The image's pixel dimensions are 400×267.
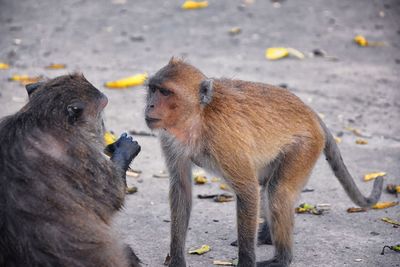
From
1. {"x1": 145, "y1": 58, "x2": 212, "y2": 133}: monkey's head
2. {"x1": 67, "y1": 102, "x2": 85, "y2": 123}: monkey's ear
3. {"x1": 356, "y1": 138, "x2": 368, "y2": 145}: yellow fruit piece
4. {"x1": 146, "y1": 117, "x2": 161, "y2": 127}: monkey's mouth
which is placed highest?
{"x1": 67, "y1": 102, "x2": 85, "y2": 123}: monkey's ear

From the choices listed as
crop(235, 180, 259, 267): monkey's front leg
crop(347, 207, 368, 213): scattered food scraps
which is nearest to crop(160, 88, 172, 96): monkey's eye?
crop(235, 180, 259, 267): monkey's front leg

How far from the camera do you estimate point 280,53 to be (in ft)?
32.1

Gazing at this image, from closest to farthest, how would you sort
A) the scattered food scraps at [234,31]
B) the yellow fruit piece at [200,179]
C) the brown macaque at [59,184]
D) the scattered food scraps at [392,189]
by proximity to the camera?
the brown macaque at [59,184], the scattered food scraps at [392,189], the yellow fruit piece at [200,179], the scattered food scraps at [234,31]

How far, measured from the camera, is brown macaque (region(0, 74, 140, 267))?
Result: 3.59 meters

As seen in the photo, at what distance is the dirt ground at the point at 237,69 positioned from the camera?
5387mm

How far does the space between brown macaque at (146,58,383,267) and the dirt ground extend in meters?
0.42

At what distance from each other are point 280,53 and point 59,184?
646 cm

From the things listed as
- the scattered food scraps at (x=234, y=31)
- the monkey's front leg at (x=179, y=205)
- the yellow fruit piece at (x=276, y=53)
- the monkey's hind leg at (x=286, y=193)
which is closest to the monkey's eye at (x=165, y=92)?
the monkey's front leg at (x=179, y=205)

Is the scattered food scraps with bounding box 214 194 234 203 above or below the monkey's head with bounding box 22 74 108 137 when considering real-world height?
below

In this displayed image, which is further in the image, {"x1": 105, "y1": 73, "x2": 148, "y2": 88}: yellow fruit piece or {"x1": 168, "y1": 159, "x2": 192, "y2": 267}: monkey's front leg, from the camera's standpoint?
{"x1": 105, "y1": 73, "x2": 148, "y2": 88}: yellow fruit piece

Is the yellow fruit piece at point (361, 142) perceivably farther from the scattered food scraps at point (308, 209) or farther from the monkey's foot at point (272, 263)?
the monkey's foot at point (272, 263)

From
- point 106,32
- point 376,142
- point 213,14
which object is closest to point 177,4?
point 213,14

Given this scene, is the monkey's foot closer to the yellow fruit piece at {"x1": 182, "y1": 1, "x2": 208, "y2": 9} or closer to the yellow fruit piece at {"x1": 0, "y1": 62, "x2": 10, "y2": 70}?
the yellow fruit piece at {"x1": 0, "y1": 62, "x2": 10, "y2": 70}

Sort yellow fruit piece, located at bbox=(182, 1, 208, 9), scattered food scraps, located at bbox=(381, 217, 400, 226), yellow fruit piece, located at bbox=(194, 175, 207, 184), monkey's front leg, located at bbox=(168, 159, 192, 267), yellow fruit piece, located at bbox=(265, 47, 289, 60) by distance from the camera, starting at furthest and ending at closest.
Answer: yellow fruit piece, located at bbox=(182, 1, 208, 9) → yellow fruit piece, located at bbox=(265, 47, 289, 60) → yellow fruit piece, located at bbox=(194, 175, 207, 184) → scattered food scraps, located at bbox=(381, 217, 400, 226) → monkey's front leg, located at bbox=(168, 159, 192, 267)
